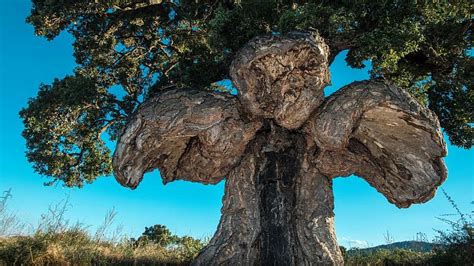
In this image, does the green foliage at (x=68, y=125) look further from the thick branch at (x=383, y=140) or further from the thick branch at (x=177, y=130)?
the thick branch at (x=383, y=140)

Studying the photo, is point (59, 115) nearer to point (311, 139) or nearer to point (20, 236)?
point (20, 236)

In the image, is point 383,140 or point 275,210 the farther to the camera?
point 275,210

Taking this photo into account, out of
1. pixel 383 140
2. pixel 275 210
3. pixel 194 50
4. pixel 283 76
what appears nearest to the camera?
pixel 283 76

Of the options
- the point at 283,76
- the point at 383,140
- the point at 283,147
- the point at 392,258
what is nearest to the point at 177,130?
the point at 283,76

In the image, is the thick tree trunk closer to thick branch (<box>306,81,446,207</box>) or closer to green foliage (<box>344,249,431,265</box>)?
thick branch (<box>306,81,446,207</box>)

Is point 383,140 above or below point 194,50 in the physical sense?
below

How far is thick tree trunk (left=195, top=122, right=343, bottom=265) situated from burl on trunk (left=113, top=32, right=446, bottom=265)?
0.07 feet

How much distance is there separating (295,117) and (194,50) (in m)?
4.05

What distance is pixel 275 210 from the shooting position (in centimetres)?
934

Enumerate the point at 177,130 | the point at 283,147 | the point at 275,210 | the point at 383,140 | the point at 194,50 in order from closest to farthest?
the point at 177,130 < the point at 383,140 < the point at 275,210 < the point at 283,147 < the point at 194,50

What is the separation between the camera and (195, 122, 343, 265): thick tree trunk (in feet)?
29.3

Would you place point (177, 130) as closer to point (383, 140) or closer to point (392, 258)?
point (383, 140)

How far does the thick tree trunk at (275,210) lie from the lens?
892 cm

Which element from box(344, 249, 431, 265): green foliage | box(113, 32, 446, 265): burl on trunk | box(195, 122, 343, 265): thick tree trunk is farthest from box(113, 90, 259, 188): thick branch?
box(344, 249, 431, 265): green foliage
